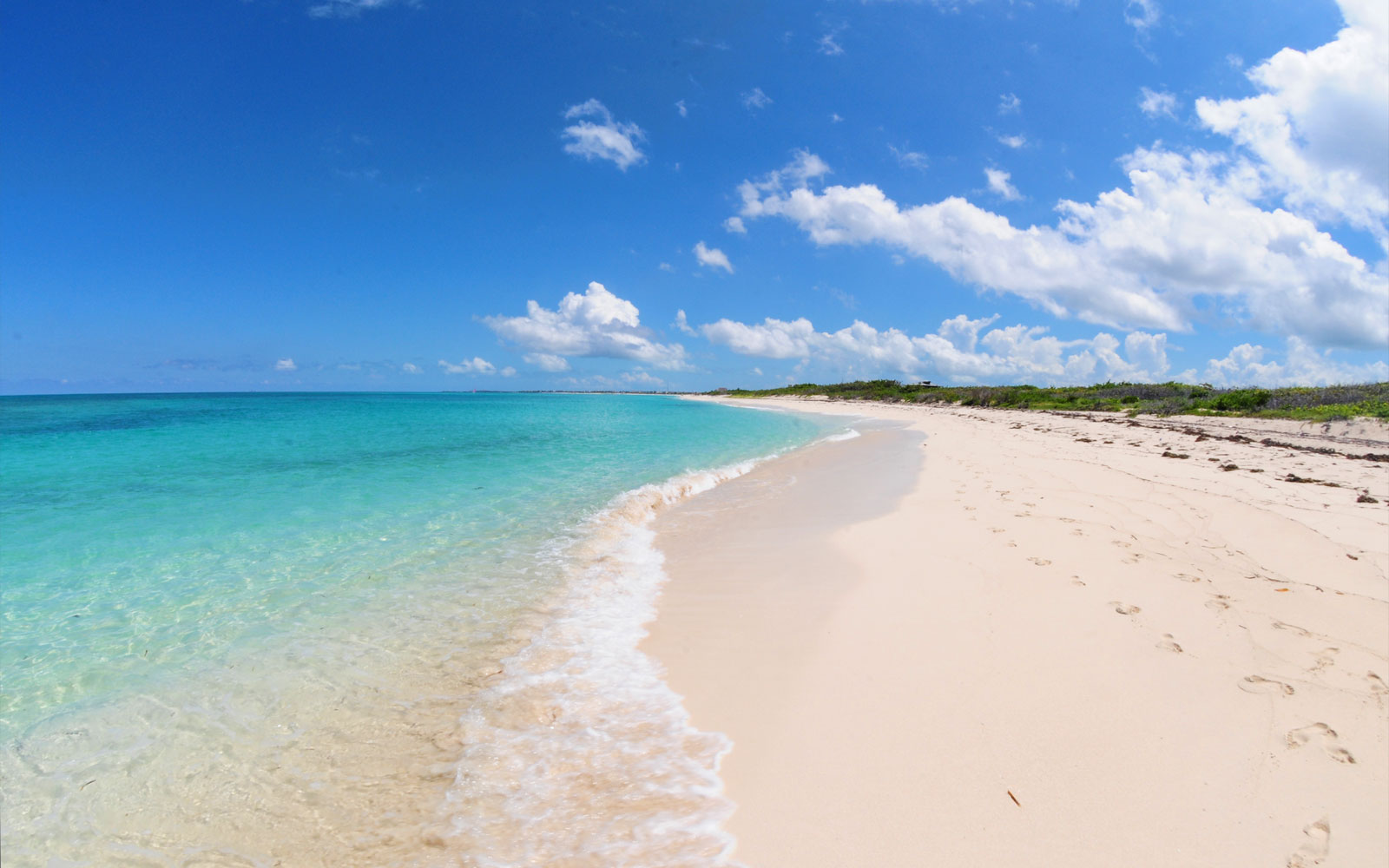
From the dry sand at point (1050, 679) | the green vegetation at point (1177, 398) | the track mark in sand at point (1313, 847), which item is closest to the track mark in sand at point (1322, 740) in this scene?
the dry sand at point (1050, 679)

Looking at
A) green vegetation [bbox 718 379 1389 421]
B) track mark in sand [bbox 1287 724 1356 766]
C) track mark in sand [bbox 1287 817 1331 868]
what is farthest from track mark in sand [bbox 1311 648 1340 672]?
green vegetation [bbox 718 379 1389 421]

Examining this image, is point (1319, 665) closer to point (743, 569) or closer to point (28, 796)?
point (743, 569)

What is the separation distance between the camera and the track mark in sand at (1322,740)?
9.50 ft

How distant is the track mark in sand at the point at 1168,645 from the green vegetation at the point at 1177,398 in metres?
23.0

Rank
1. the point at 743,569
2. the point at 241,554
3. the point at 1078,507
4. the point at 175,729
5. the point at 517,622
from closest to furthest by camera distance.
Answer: the point at 175,729
the point at 517,622
the point at 743,569
the point at 241,554
the point at 1078,507

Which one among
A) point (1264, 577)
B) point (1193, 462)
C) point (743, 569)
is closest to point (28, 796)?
point (743, 569)

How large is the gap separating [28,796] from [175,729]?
67 cm

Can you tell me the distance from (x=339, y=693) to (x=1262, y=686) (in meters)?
6.58

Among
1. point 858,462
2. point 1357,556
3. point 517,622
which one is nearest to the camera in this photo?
point 517,622

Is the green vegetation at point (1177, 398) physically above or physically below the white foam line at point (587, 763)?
above

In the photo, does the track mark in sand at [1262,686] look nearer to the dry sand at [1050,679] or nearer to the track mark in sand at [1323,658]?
the dry sand at [1050,679]

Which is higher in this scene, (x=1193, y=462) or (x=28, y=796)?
(x=1193, y=462)

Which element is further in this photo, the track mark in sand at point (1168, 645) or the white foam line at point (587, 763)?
the track mark in sand at point (1168, 645)

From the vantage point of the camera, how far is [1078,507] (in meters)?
8.37
